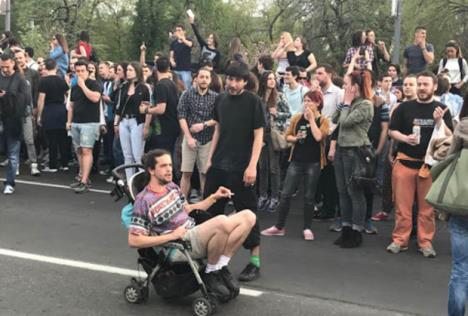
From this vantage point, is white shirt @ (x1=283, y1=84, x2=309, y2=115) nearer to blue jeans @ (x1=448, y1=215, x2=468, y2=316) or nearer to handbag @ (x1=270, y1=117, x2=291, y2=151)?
handbag @ (x1=270, y1=117, x2=291, y2=151)

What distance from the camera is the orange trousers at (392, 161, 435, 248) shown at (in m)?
6.55

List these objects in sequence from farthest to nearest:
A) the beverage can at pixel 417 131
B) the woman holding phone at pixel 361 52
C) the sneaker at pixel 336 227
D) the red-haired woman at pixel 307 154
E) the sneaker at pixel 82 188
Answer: the woman holding phone at pixel 361 52 → the sneaker at pixel 82 188 → the sneaker at pixel 336 227 → the red-haired woman at pixel 307 154 → the beverage can at pixel 417 131

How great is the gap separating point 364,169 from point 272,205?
7.08 ft

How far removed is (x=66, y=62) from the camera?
45.6 ft

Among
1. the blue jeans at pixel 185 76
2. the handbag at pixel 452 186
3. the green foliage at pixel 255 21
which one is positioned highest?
the green foliage at pixel 255 21

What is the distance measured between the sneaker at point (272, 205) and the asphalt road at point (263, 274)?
0.43 metres

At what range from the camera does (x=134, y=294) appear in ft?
16.0

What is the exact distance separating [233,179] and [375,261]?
181cm

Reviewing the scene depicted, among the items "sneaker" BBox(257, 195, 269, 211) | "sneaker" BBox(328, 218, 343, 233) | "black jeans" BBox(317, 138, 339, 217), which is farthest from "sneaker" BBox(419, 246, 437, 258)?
"sneaker" BBox(257, 195, 269, 211)

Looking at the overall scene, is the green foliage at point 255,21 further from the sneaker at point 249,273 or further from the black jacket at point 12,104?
the sneaker at point 249,273

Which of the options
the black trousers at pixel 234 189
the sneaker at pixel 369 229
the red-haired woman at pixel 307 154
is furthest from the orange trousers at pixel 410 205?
the black trousers at pixel 234 189

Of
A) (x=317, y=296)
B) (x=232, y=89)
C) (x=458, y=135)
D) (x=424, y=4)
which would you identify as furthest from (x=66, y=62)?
(x=424, y=4)

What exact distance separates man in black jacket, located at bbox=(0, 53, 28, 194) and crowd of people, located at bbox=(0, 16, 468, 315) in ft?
0.05

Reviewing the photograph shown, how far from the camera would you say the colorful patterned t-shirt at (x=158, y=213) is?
4637mm
